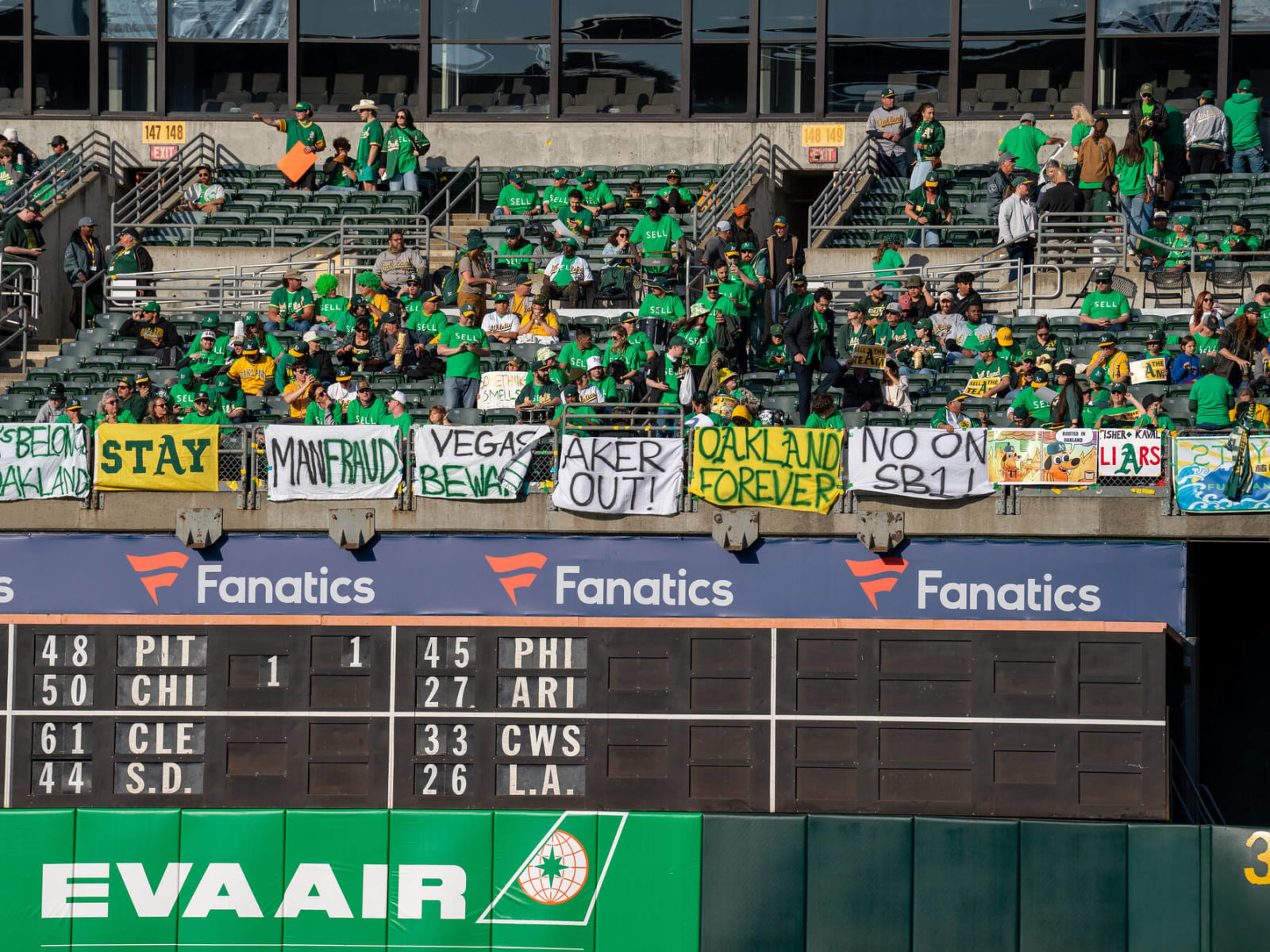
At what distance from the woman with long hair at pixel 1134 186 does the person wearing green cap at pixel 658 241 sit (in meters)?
5.91

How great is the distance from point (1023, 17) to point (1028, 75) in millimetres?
885

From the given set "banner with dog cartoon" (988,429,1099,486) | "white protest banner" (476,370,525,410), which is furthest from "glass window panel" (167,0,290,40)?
"banner with dog cartoon" (988,429,1099,486)

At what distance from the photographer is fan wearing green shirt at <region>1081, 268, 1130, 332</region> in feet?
88.3

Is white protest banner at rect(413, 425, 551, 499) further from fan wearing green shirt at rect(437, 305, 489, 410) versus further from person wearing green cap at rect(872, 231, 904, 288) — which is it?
person wearing green cap at rect(872, 231, 904, 288)

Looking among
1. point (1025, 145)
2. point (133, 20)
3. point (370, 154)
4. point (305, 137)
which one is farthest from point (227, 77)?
point (1025, 145)

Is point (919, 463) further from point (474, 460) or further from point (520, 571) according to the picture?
point (474, 460)

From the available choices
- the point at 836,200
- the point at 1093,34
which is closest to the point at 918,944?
the point at 836,200

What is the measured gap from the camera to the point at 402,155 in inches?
1278

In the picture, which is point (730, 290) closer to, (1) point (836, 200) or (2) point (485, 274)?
(2) point (485, 274)

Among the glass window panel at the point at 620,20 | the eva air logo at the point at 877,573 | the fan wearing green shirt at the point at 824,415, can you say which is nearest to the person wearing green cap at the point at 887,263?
the fan wearing green shirt at the point at 824,415

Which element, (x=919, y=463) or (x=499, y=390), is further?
(x=499, y=390)

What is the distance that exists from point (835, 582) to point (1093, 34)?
14.2 meters

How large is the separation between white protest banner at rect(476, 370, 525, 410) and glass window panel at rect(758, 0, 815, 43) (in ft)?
34.1

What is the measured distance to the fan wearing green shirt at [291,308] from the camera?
2812 cm
